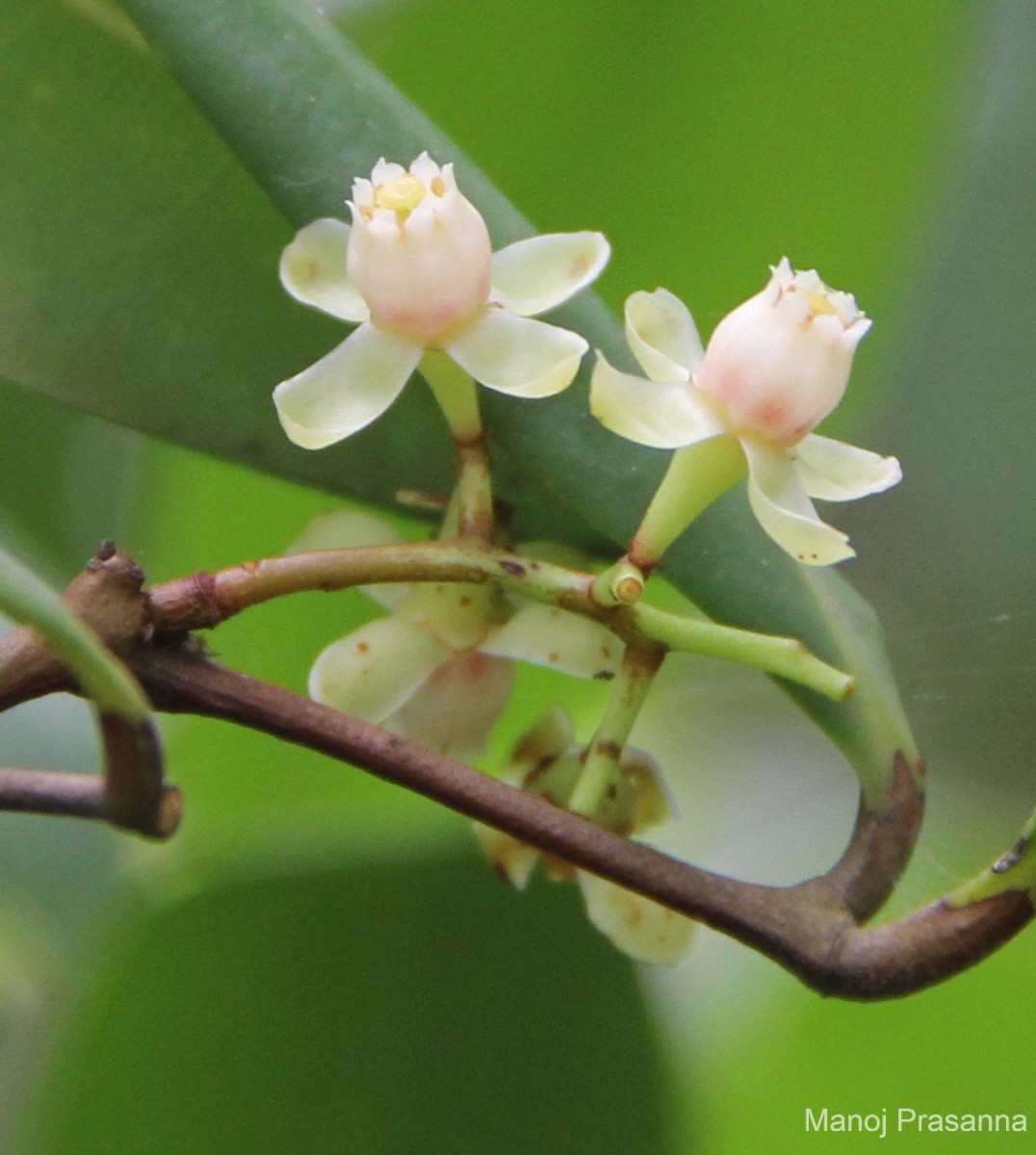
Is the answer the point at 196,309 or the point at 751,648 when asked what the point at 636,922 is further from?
the point at 196,309

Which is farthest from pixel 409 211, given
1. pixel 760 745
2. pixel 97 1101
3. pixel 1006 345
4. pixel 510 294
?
pixel 1006 345

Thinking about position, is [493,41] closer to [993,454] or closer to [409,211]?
[409,211]

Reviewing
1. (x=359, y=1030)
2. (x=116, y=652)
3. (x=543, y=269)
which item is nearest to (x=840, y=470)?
(x=543, y=269)

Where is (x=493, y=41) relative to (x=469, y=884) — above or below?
above

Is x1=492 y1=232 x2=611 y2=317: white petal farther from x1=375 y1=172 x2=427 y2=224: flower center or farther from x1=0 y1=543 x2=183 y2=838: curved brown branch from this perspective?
x1=0 y1=543 x2=183 y2=838: curved brown branch

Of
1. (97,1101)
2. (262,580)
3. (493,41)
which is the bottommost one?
(97,1101)

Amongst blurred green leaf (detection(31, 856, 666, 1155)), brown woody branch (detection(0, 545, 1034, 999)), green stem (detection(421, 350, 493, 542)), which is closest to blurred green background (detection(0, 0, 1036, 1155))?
blurred green leaf (detection(31, 856, 666, 1155))

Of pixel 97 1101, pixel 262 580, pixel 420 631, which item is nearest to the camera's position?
pixel 262 580
